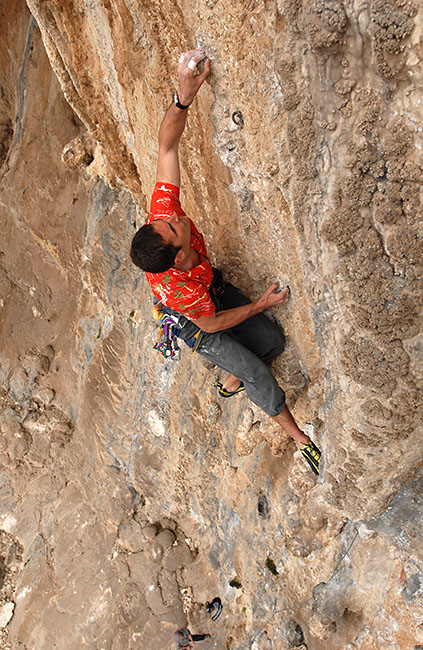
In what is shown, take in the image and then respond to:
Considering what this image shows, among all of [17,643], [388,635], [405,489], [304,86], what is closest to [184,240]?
[304,86]

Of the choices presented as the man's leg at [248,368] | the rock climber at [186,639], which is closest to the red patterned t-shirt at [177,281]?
the man's leg at [248,368]

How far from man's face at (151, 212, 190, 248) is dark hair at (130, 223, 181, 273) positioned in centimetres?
3

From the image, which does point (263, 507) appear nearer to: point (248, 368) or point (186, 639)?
point (248, 368)

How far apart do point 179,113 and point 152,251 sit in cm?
72

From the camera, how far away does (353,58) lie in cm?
166

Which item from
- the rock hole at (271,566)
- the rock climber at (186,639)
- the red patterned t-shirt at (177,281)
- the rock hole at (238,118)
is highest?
the rock hole at (238,118)

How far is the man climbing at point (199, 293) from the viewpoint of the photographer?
90.4 inches

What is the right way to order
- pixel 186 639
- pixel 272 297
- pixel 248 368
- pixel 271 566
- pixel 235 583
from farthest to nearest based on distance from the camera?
pixel 186 639
pixel 235 583
pixel 271 566
pixel 248 368
pixel 272 297

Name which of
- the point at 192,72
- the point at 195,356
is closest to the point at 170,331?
the point at 195,356

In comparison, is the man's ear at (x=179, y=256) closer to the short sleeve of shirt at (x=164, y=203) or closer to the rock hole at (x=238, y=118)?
the short sleeve of shirt at (x=164, y=203)

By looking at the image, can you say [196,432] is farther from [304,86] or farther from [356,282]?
[304,86]

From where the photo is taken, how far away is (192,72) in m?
2.25

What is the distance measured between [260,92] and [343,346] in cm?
112

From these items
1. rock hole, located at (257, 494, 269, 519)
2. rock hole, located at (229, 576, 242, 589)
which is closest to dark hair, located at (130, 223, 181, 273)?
rock hole, located at (257, 494, 269, 519)
